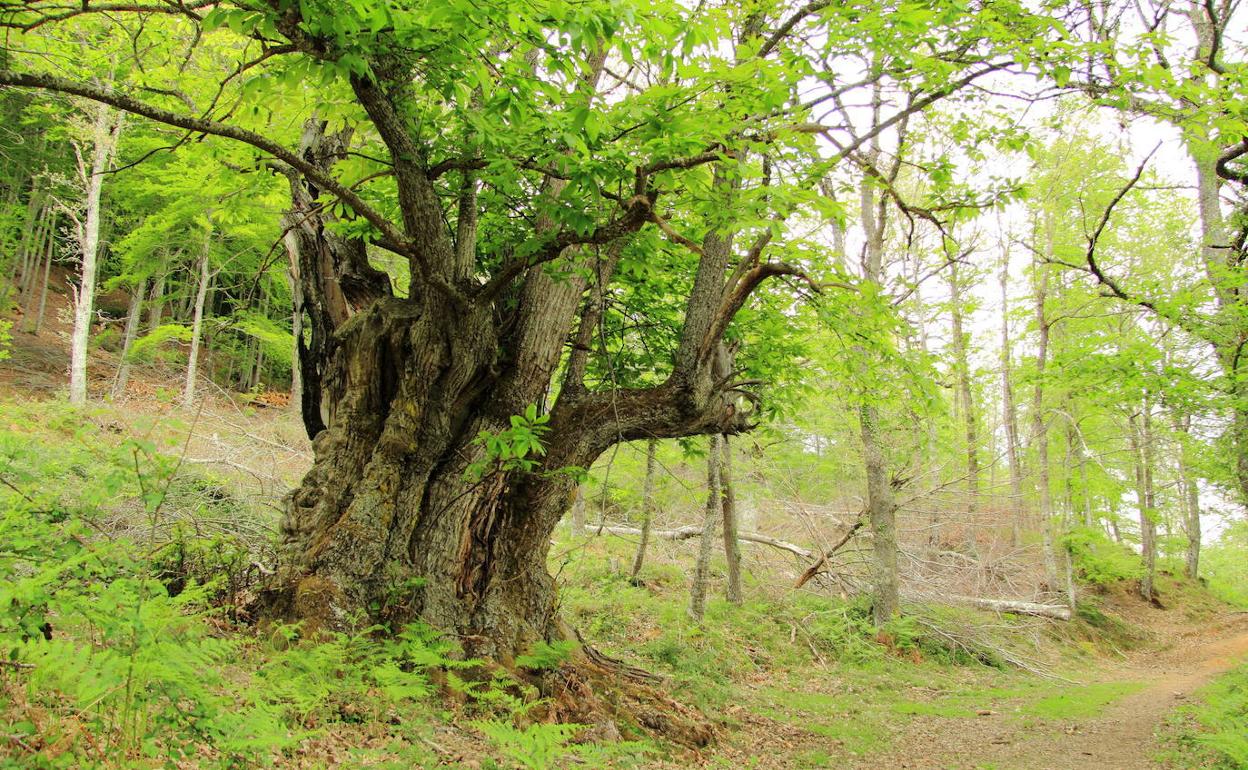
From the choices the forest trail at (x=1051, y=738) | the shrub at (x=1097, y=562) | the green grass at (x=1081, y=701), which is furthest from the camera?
the shrub at (x=1097, y=562)

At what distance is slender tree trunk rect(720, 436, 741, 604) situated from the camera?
441 inches

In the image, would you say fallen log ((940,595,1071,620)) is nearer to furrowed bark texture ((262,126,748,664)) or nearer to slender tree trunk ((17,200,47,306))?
furrowed bark texture ((262,126,748,664))

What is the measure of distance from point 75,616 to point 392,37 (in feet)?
10.6

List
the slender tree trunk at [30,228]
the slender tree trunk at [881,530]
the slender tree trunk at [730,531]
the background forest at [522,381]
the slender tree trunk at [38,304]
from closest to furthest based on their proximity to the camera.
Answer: the background forest at [522,381], the slender tree trunk at [730,531], the slender tree trunk at [881,530], the slender tree trunk at [30,228], the slender tree trunk at [38,304]

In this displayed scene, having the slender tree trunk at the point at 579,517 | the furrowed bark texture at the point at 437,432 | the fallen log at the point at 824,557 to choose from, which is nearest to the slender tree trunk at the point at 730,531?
the fallen log at the point at 824,557

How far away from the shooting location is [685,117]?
3.72 m

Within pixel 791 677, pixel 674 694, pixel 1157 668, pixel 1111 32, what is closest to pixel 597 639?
pixel 674 694

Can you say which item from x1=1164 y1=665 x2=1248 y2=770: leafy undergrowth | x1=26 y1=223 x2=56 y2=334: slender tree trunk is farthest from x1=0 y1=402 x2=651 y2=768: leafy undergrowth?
x1=26 y1=223 x2=56 y2=334: slender tree trunk

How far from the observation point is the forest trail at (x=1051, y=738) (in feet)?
21.5

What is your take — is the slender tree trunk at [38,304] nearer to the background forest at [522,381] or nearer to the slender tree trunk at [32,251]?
the slender tree trunk at [32,251]

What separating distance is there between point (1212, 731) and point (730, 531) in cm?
630

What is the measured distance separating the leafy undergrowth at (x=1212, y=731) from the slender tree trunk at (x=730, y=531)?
5879 mm

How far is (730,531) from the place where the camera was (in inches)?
448

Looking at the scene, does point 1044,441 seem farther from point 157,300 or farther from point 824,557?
point 157,300
